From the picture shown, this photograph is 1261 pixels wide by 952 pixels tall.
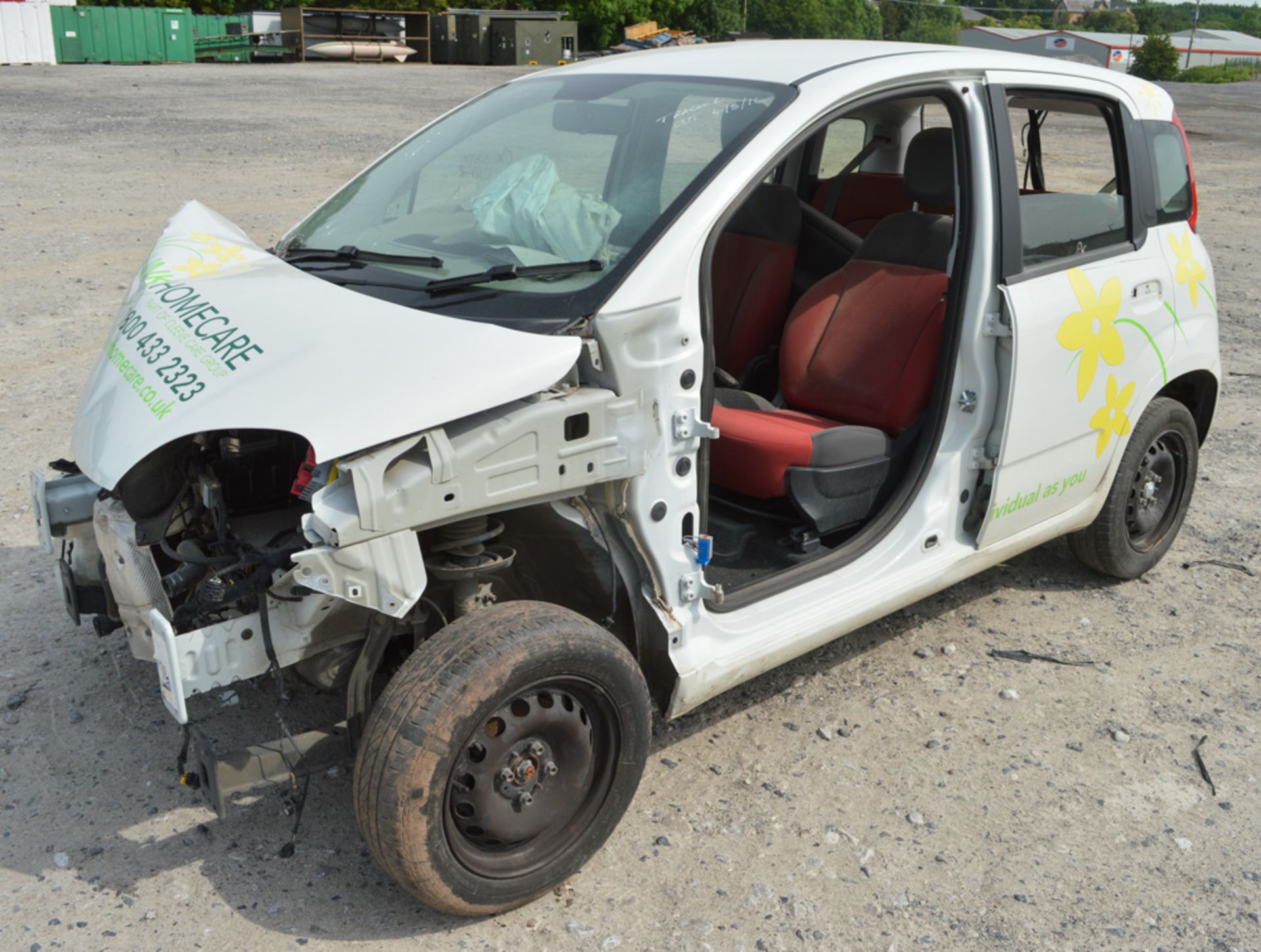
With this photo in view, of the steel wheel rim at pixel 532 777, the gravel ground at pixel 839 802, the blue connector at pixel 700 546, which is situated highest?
the blue connector at pixel 700 546

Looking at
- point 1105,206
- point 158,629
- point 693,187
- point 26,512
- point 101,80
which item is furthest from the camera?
point 101,80

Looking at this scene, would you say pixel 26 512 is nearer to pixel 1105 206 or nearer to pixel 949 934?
pixel 949 934

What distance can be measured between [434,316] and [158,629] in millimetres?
948

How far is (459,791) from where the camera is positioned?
9.25 feet

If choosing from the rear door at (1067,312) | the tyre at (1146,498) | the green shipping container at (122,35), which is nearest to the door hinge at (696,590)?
the rear door at (1067,312)

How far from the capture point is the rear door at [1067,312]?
3734mm

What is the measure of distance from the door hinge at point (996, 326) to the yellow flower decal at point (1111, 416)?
662 millimetres

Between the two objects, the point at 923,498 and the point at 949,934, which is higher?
the point at 923,498

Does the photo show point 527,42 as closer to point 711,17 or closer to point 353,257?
point 711,17

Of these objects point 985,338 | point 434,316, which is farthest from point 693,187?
point 985,338

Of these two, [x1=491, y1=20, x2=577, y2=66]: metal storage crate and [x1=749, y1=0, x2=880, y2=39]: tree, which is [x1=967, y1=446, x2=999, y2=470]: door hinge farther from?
[x1=749, y1=0, x2=880, y2=39]: tree

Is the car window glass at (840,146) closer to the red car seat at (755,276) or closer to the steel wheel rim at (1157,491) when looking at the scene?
the red car seat at (755,276)

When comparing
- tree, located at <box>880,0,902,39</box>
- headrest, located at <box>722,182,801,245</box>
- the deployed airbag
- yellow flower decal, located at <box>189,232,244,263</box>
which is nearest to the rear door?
headrest, located at <box>722,182,801,245</box>

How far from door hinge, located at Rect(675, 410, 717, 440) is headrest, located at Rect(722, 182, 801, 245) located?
1.64 meters
